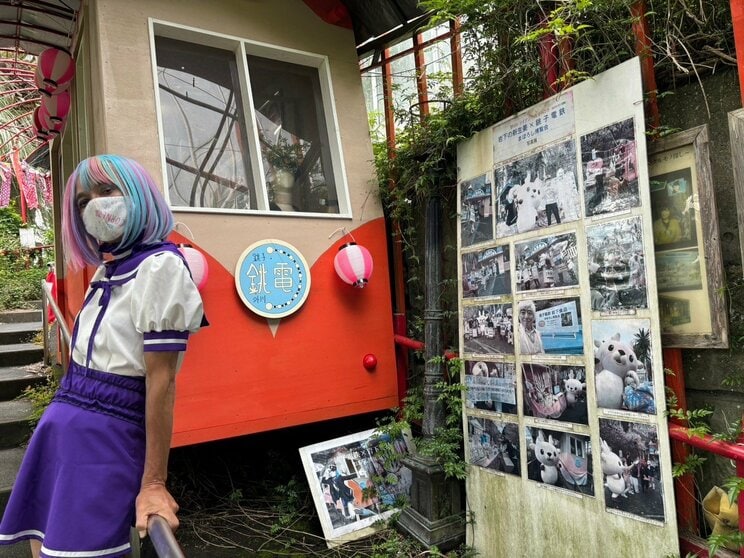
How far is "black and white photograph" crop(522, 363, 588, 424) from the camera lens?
2.49 metres

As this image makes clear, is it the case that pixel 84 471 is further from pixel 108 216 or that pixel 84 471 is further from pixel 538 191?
pixel 538 191

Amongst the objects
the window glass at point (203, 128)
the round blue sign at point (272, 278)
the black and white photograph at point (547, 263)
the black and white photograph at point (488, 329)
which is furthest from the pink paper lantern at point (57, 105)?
the black and white photograph at point (547, 263)

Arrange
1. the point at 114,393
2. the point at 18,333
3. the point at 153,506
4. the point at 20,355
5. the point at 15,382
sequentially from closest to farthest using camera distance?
the point at 153,506 → the point at 114,393 → the point at 15,382 → the point at 20,355 → the point at 18,333

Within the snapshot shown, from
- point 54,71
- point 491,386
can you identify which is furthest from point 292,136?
point 491,386

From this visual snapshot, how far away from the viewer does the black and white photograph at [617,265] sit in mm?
2275

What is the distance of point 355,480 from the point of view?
3607 mm

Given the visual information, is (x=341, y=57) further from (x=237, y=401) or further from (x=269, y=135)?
(x=237, y=401)

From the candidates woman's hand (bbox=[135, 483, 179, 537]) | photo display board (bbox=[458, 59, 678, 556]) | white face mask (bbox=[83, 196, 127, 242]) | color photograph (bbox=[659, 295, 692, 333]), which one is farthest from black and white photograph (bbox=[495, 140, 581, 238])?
woman's hand (bbox=[135, 483, 179, 537])

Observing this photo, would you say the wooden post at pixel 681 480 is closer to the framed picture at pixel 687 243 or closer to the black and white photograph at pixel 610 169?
the framed picture at pixel 687 243

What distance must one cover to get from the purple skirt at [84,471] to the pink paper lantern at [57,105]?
148 inches

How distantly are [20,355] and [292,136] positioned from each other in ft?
15.9

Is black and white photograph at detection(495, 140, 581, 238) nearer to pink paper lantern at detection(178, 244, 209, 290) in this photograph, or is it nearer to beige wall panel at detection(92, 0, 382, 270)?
beige wall panel at detection(92, 0, 382, 270)

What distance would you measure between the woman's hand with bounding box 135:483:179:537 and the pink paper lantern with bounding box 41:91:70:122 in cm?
419

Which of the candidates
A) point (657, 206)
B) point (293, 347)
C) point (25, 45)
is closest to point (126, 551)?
point (293, 347)
